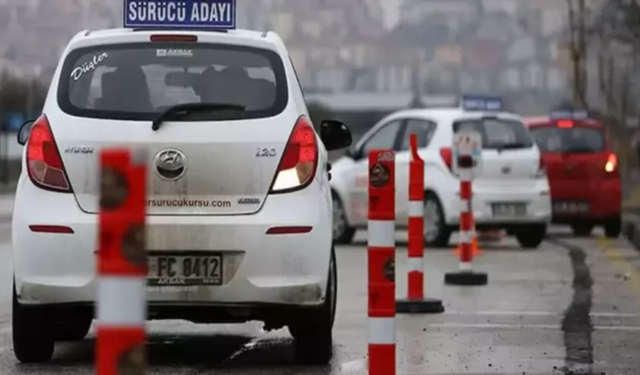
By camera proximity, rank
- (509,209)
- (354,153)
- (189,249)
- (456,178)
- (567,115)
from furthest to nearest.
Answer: (567,115), (354,153), (509,209), (456,178), (189,249)

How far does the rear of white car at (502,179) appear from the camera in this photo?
18781 mm

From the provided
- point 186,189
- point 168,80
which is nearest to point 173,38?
point 168,80

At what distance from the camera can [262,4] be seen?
178ft

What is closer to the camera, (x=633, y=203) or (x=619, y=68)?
(x=633, y=203)

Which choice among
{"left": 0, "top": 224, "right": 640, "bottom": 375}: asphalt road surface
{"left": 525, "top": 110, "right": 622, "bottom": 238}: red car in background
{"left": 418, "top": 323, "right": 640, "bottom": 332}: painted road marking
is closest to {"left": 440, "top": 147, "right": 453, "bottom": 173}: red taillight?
{"left": 525, "top": 110, "right": 622, "bottom": 238}: red car in background

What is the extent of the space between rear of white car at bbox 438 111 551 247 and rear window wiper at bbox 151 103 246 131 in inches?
410

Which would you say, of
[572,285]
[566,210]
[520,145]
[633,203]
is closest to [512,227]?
[520,145]

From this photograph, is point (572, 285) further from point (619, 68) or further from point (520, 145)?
point (619, 68)

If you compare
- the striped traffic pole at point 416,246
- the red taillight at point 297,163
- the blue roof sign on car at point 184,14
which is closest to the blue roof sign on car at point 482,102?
the striped traffic pole at point 416,246

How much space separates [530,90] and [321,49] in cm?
958

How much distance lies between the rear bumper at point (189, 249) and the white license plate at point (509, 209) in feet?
35.8

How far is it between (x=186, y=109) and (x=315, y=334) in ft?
4.20

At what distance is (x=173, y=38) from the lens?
28.0 feet

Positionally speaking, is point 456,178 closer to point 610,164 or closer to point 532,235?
point 532,235
